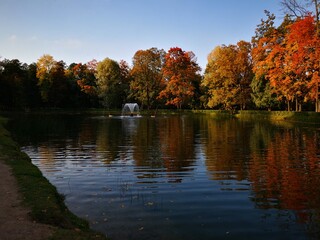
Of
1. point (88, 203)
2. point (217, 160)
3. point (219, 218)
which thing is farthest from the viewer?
point (217, 160)

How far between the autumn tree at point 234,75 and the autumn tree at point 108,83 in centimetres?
2988

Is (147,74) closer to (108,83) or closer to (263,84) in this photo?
(108,83)

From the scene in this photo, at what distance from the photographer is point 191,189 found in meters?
11.8

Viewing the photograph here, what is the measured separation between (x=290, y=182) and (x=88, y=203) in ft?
24.3

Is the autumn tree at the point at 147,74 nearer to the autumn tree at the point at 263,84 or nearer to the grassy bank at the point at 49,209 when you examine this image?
the autumn tree at the point at 263,84

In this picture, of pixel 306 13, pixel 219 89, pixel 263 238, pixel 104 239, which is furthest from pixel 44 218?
pixel 219 89

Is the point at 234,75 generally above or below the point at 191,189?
above

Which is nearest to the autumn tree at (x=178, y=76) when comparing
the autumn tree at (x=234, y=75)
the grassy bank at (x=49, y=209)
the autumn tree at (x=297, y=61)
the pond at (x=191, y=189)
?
the autumn tree at (x=234, y=75)

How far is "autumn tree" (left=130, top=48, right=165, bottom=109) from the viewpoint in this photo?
8644cm

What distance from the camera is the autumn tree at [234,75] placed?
218 feet

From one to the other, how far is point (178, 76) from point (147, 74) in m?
10.5

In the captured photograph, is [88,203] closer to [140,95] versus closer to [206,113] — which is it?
[206,113]

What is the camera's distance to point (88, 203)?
10.1m

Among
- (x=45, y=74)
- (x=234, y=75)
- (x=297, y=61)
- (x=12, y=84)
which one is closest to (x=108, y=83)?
(x=45, y=74)
